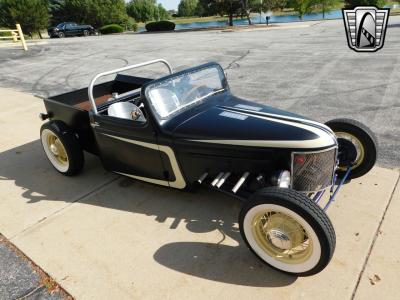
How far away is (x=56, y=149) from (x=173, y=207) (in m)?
2.11

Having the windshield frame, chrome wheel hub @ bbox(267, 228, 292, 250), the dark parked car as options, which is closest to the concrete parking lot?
chrome wheel hub @ bbox(267, 228, 292, 250)

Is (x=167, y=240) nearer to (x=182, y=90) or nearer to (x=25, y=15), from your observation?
(x=182, y=90)

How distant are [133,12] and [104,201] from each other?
79503mm

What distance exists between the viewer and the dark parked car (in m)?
35.5

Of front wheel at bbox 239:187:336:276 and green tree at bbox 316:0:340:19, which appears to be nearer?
front wheel at bbox 239:187:336:276

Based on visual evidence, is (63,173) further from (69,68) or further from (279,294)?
(69,68)

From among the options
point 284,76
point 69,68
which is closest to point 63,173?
point 284,76

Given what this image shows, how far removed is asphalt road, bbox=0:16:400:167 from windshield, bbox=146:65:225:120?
2.55 m

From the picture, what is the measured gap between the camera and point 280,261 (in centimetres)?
286

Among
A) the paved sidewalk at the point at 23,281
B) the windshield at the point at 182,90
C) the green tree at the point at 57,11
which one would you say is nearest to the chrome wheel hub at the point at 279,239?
the windshield at the point at 182,90

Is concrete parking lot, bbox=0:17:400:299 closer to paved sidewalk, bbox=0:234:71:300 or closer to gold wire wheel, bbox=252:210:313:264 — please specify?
paved sidewalk, bbox=0:234:71:300

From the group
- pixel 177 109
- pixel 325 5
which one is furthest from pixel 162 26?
pixel 177 109

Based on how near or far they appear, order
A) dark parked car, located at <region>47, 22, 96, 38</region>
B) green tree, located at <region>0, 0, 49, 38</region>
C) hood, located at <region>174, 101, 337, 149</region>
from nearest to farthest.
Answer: hood, located at <region>174, 101, 337, 149</region> → dark parked car, located at <region>47, 22, 96, 38</region> → green tree, located at <region>0, 0, 49, 38</region>

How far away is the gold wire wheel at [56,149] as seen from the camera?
4.77m
